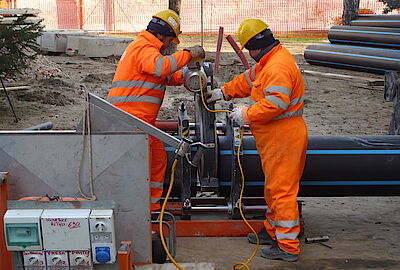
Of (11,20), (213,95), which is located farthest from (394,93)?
(11,20)

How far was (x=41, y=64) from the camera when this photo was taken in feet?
42.7

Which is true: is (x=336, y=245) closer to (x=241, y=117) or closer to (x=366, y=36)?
(x=241, y=117)

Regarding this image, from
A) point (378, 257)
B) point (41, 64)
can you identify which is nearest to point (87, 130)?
point (378, 257)

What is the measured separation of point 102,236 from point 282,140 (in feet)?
6.77

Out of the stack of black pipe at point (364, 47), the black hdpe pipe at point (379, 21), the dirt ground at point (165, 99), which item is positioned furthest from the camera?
the black hdpe pipe at point (379, 21)

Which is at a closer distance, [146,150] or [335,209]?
[146,150]

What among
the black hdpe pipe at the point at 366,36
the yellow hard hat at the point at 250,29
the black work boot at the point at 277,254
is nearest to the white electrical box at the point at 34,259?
the black work boot at the point at 277,254

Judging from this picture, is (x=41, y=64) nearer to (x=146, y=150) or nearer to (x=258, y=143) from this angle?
(x=258, y=143)

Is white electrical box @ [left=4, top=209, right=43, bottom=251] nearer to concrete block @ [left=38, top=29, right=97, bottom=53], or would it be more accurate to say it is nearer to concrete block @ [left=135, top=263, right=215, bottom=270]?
concrete block @ [left=135, top=263, right=215, bottom=270]

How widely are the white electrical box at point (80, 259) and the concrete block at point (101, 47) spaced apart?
13.1 meters

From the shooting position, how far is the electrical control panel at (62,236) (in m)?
2.89

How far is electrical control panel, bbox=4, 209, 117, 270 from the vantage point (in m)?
2.89

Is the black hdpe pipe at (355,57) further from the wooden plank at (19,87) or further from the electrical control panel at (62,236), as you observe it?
the electrical control panel at (62,236)

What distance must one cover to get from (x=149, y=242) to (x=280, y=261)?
1.86 metres
